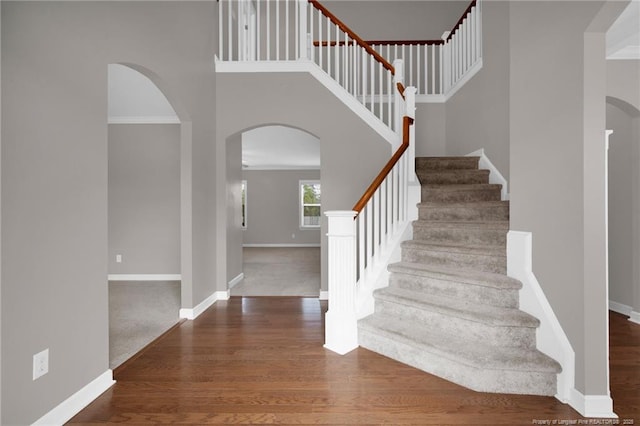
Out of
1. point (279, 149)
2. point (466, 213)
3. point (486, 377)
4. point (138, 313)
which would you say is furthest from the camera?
point (279, 149)

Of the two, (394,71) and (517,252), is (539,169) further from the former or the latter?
(394,71)

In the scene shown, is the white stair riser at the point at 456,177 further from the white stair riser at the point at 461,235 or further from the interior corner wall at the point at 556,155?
the interior corner wall at the point at 556,155

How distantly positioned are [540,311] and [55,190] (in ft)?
9.70

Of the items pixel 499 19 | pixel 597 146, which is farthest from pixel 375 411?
pixel 499 19

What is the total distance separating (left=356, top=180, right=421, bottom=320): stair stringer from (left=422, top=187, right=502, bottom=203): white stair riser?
0.31 metres

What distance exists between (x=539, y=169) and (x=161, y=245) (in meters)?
5.24

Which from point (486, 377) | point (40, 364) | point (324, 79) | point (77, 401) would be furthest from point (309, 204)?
point (40, 364)

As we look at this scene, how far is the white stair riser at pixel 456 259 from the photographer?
252 cm

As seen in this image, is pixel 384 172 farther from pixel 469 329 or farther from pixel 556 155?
pixel 469 329

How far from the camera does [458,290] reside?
2.48 meters

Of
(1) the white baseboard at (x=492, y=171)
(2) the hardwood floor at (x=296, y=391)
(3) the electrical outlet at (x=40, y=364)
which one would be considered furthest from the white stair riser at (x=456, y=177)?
(3) the electrical outlet at (x=40, y=364)

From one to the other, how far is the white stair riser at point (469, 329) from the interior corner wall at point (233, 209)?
8.39 feet

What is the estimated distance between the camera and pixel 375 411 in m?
1.83

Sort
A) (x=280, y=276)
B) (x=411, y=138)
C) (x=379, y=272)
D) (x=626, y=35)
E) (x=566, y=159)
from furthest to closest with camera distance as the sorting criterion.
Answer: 1. (x=280, y=276)
2. (x=411, y=138)
3. (x=379, y=272)
4. (x=626, y=35)
5. (x=566, y=159)
